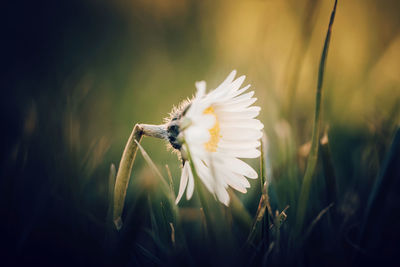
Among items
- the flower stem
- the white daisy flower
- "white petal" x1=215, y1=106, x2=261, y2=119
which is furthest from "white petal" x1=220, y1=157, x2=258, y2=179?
the flower stem

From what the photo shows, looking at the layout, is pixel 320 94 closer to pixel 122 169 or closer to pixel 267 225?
pixel 267 225

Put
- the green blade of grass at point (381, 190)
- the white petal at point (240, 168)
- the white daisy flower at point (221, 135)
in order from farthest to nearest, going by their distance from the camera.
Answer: the white petal at point (240, 168) < the white daisy flower at point (221, 135) < the green blade of grass at point (381, 190)

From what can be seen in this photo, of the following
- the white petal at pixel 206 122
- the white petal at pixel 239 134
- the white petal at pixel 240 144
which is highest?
Answer: the white petal at pixel 206 122

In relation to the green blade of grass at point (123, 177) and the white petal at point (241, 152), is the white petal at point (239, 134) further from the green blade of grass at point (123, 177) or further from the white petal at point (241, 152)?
the green blade of grass at point (123, 177)

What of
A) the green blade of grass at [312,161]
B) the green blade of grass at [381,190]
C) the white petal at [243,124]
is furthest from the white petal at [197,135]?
the green blade of grass at [381,190]

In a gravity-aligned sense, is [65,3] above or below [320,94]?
above

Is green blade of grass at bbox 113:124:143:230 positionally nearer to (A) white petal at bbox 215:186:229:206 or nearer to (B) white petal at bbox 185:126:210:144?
(B) white petal at bbox 185:126:210:144

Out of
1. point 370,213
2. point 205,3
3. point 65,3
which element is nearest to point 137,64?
point 65,3
